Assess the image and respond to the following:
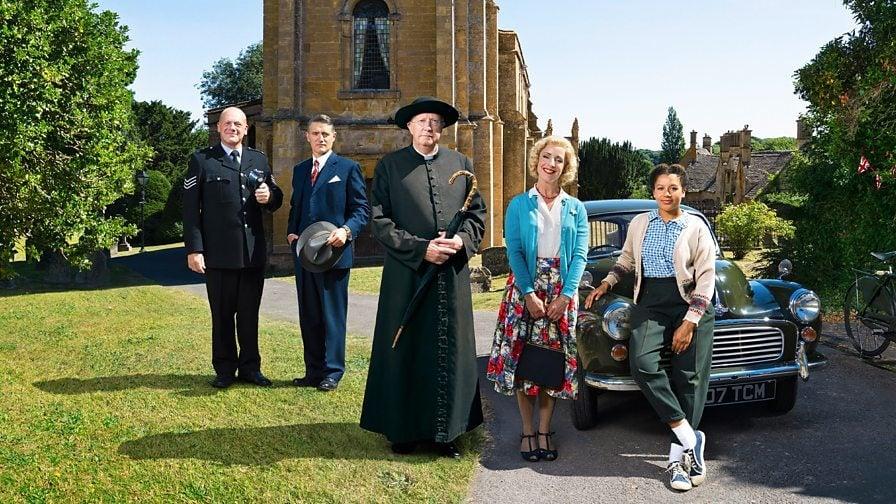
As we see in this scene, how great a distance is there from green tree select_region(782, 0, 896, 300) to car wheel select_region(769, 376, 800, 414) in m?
6.32

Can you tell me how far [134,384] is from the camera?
7164 mm

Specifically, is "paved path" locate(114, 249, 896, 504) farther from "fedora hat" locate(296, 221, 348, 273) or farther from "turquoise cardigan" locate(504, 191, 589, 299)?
"fedora hat" locate(296, 221, 348, 273)

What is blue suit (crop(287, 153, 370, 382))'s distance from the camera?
6.73m

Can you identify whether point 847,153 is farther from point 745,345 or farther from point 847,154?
point 745,345

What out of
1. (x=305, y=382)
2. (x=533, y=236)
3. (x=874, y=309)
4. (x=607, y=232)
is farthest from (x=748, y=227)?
(x=533, y=236)

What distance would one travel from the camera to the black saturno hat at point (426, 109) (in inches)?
193

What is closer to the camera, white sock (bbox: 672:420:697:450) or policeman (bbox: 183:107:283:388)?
white sock (bbox: 672:420:697:450)

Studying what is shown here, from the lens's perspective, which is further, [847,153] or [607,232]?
[847,153]

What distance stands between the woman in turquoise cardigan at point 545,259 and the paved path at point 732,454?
0.60m

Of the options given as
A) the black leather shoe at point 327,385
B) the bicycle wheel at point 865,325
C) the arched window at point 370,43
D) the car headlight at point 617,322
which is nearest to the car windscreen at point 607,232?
the car headlight at point 617,322

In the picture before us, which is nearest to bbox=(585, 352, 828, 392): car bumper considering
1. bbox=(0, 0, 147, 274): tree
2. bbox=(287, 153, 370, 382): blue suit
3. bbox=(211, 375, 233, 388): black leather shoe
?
bbox=(287, 153, 370, 382): blue suit

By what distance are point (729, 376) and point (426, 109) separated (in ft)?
9.82

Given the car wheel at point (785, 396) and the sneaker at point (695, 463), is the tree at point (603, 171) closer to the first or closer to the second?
the car wheel at point (785, 396)

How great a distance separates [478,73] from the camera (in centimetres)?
2497
